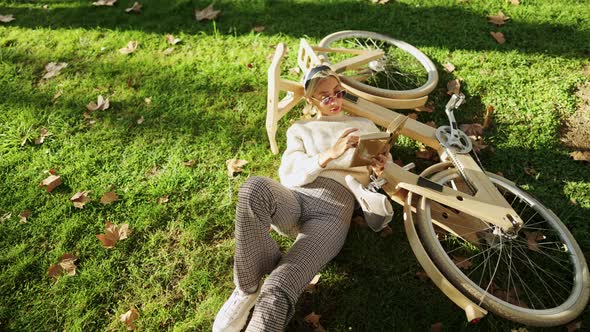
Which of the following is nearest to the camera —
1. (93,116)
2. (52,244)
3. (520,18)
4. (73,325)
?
(73,325)

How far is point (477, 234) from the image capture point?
3.47 m

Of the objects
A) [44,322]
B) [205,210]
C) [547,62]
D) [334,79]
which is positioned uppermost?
[334,79]

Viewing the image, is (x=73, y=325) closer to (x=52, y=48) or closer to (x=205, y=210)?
(x=205, y=210)

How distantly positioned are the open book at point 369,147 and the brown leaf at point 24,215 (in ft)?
10.4

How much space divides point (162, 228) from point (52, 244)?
1.01 m

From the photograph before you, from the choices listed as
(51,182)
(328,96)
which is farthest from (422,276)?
(51,182)

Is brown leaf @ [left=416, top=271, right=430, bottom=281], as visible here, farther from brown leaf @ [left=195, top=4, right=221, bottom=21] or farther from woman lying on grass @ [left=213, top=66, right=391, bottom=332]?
brown leaf @ [left=195, top=4, right=221, bottom=21]

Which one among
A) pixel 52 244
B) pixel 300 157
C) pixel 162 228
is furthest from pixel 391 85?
pixel 52 244

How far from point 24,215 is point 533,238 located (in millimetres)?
4707

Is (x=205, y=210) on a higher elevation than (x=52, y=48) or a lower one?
lower

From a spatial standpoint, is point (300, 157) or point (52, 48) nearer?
point (300, 157)

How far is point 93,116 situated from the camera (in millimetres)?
4914

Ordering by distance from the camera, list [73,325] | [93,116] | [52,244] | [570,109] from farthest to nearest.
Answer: [93,116]
[570,109]
[52,244]
[73,325]

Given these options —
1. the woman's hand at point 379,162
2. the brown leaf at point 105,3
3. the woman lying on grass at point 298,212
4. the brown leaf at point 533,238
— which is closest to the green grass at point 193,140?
the brown leaf at point 105,3
